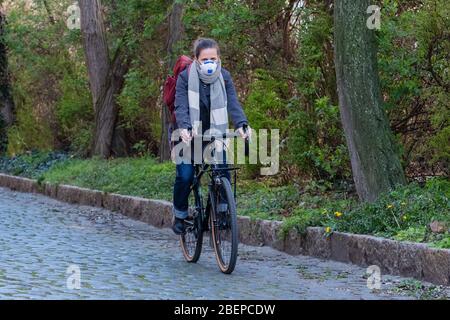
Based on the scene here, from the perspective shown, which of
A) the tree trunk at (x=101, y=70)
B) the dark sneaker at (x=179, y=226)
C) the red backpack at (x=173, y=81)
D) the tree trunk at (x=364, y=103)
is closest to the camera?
the red backpack at (x=173, y=81)

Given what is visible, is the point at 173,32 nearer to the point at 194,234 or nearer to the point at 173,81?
the point at 173,81

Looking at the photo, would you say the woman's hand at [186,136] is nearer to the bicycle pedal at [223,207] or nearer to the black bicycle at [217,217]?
the black bicycle at [217,217]

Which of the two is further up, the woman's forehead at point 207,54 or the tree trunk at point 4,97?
the tree trunk at point 4,97

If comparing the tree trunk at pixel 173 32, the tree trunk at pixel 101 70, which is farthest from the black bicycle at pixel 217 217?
the tree trunk at pixel 101 70

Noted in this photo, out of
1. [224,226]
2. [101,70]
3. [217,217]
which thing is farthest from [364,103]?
[101,70]

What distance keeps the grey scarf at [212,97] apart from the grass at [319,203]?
1645 millimetres

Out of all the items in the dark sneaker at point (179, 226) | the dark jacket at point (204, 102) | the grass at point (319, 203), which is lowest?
the dark sneaker at point (179, 226)

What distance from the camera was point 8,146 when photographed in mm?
27031

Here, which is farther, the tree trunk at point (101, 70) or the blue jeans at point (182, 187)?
the tree trunk at point (101, 70)

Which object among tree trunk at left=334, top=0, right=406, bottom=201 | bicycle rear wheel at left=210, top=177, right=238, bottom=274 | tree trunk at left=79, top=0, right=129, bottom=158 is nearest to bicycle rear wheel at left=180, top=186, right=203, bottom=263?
bicycle rear wheel at left=210, top=177, right=238, bottom=274

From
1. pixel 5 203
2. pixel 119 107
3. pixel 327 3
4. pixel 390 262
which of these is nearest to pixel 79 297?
pixel 390 262

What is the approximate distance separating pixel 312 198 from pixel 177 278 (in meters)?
3.94

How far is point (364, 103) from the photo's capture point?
10742 millimetres

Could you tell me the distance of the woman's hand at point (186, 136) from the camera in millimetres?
8680
